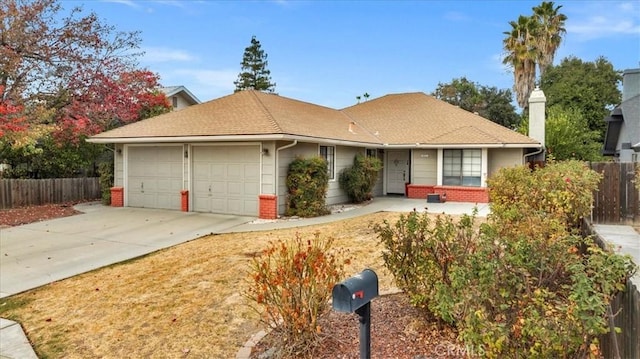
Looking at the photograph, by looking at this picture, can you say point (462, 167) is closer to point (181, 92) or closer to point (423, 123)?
point (423, 123)

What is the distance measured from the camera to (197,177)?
1417 centimetres

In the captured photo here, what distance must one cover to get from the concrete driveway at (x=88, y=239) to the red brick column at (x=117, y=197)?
3.65 ft

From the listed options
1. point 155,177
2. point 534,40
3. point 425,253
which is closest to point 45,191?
point 155,177

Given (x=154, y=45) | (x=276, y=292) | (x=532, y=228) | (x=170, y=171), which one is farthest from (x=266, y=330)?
(x=154, y=45)

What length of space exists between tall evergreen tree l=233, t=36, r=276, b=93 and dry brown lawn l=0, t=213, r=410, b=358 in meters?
38.7

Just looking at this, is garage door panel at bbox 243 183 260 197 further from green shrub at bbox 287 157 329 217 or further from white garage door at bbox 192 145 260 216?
green shrub at bbox 287 157 329 217

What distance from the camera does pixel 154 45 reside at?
70.4ft

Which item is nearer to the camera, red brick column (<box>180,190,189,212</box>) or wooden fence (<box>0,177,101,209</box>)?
red brick column (<box>180,190,189,212</box>)

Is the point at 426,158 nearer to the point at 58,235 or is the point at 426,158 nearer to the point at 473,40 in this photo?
the point at 473,40

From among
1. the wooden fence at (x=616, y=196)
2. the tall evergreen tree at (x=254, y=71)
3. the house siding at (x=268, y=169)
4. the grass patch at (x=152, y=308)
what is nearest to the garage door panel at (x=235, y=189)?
the house siding at (x=268, y=169)

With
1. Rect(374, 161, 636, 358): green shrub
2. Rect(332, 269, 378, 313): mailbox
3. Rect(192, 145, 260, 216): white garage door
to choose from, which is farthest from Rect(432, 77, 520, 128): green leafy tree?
Rect(332, 269, 378, 313): mailbox

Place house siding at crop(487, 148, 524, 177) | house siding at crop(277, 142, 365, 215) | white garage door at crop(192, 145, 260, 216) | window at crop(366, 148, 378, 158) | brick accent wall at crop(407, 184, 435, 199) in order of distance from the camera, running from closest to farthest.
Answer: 1. house siding at crop(277, 142, 365, 215)
2. white garage door at crop(192, 145, 260, 216)
3. house siding at crop(487, 148, 524, 177)
4. brick accent wall at crop(407, 184, 435, 199)
5. window at crop(366, 148, 378, 158)

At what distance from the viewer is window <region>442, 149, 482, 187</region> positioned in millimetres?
17656

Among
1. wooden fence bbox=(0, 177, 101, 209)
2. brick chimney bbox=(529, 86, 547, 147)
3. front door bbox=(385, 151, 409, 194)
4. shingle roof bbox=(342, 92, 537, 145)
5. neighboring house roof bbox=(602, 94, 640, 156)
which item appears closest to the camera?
wooden fence bbox=(0, 177, 101, 209)
